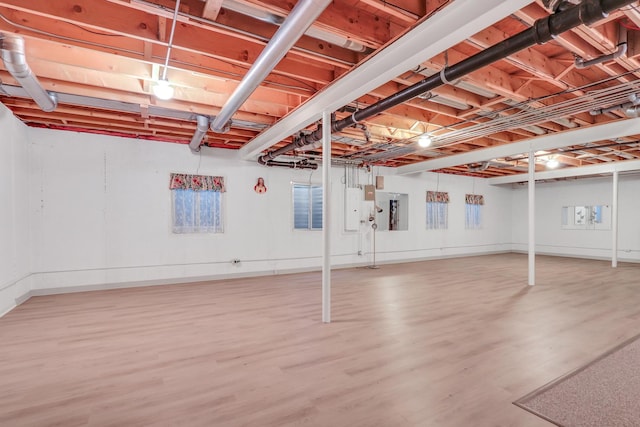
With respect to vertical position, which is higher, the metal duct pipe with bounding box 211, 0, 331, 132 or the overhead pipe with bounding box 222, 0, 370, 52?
the overhead pipe with bounding box 222, 0, 370, 52

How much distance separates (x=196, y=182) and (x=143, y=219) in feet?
3.50

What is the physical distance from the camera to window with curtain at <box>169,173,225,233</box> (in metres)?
5.71

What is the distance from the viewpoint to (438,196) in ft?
29.6

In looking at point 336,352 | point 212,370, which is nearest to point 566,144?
point 336,352

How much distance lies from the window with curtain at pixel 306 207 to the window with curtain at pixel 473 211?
5173 mm

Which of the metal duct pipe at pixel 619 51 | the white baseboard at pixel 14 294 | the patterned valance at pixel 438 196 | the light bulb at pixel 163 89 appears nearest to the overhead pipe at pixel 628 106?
the metal duct pipe at pixel 619 51

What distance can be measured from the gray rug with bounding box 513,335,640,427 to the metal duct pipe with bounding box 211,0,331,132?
258 centimetres

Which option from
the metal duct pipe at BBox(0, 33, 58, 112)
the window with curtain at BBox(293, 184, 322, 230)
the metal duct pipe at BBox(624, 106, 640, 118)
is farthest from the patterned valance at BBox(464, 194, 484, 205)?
the metal duct pipe at BBox(0, 33, 58, 112)

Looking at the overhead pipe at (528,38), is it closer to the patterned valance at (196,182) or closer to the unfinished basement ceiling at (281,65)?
the unfinished basement ceiling at (281,65)

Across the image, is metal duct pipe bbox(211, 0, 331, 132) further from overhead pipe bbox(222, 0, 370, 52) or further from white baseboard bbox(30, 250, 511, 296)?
white baseboard bbox(30, 250, 511, 296)

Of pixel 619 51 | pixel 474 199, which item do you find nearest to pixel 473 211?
pixel 474 199

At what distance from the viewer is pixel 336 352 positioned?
8.90 ft

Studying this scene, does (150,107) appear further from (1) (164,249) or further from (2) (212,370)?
(2) (212,370)

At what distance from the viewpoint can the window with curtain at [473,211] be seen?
981cm
